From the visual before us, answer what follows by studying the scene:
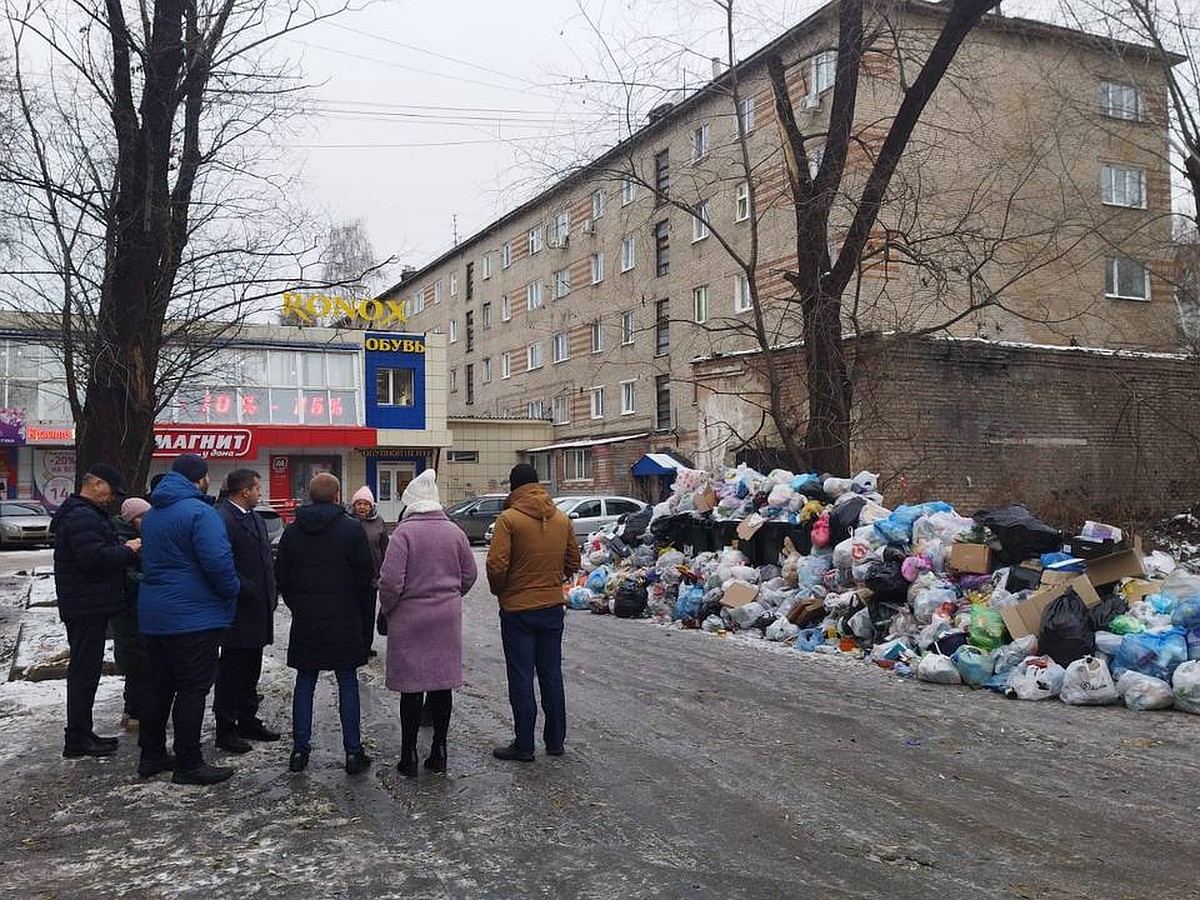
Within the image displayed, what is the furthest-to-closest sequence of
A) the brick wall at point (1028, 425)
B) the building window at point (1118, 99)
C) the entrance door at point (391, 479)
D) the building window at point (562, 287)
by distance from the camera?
the building window at point (562, 287) → the entrance door at point (391, 479) → the building window at point (1118, 99) → the brick wall at point (1028, 425)

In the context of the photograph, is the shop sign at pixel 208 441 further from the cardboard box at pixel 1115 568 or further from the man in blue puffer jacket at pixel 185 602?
the cardboard box at pixel 1115 568

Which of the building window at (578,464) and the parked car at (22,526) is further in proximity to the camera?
the building window at (578,464)

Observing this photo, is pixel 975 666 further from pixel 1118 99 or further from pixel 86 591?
pixel 1118 99

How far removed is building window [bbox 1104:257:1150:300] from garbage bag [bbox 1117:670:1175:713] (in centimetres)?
2546

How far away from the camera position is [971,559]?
1010 centimetres

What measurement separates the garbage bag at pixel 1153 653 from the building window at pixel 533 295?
129 feet

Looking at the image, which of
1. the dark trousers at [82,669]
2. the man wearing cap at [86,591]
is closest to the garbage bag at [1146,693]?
the man wearing cap at [86,591]

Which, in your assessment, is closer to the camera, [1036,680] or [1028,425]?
[1036,680]

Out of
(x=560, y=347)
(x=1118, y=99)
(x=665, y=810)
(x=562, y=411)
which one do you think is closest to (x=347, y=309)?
(x=560, y=347)

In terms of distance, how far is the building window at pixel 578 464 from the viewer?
126 ft

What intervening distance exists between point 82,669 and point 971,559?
7.79 metres

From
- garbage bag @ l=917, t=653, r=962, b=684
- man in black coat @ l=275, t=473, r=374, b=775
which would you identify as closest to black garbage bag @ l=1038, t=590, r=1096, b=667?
garbage bag @ l=917, t=653, r=962, b=684

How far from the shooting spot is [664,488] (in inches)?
1236

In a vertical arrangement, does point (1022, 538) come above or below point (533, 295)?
below
